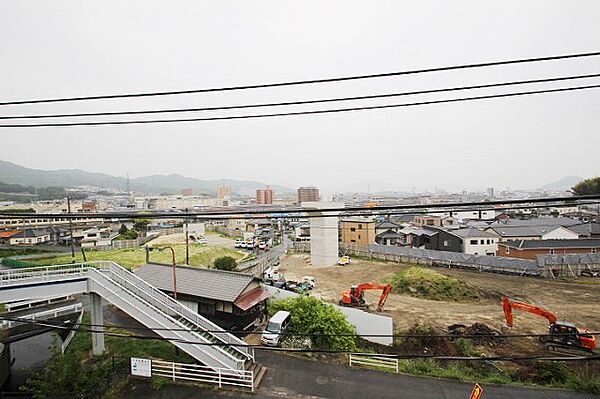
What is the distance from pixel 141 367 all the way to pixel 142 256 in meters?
20.4

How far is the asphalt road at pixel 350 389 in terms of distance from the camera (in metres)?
8.42

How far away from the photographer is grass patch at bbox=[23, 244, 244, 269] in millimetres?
24469

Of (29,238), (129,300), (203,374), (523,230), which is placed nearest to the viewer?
(203,374)

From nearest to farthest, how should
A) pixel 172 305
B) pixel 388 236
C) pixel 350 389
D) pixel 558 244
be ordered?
pixel 350 389, pixel 172 305, pixel 558 244, pixel 388 236

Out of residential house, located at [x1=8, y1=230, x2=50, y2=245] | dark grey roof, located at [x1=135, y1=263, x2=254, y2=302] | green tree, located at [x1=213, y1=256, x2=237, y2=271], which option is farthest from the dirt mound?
residential house, located at [x1=8, y1=230, x2=50, y2=245]

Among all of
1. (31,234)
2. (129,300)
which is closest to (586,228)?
(129,300)

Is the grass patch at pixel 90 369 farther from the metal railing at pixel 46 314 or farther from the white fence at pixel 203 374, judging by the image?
the metal railing at pixel 46 314

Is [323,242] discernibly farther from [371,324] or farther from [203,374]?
[203,374]

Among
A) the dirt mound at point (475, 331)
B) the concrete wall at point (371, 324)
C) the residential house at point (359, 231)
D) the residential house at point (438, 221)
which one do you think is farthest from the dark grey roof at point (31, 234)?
the residential house at point (438, 221)

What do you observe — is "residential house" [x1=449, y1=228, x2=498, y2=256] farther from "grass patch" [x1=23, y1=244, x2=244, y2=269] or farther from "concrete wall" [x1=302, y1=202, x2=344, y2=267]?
"grass patch" [x1=23, y1=244, x2=244, y2=269]

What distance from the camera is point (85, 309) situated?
15297 mm

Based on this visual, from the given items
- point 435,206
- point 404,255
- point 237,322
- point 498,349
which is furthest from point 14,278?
point 404,255

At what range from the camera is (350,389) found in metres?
8.68

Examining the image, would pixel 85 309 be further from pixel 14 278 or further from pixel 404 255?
pixel 404 255
